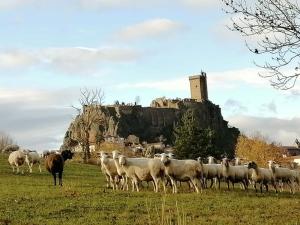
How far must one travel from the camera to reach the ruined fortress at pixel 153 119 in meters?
156

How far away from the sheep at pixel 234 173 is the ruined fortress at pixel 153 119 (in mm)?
108937

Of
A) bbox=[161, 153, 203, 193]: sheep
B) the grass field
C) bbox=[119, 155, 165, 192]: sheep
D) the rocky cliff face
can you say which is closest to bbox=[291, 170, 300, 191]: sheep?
bbox=[161, 153, 203, 193]: sheep

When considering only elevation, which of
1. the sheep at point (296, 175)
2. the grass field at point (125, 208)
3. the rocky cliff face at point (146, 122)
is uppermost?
the rocky cliff face at point (146, 122)

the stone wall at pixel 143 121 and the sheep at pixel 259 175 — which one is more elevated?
the stone wall at pixel 143 121

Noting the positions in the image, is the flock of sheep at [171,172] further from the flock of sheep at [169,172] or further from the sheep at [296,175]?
the sheep at [296,175]

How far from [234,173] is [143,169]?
27.2ft

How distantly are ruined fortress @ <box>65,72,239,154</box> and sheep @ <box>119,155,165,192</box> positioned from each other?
11334 centimetres

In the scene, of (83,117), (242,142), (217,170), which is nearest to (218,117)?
(242,142)

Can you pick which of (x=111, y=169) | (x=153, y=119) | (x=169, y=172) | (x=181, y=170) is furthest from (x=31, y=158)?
(x=153, y=119)

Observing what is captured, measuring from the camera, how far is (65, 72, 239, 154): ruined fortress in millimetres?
155500

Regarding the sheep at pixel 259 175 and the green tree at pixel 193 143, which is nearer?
the sheep at pixel 259 175

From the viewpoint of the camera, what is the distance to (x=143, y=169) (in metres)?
30.0

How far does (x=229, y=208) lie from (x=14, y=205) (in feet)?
28.8

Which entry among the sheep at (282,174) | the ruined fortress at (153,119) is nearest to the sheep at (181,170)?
the sheep at (282,174)
